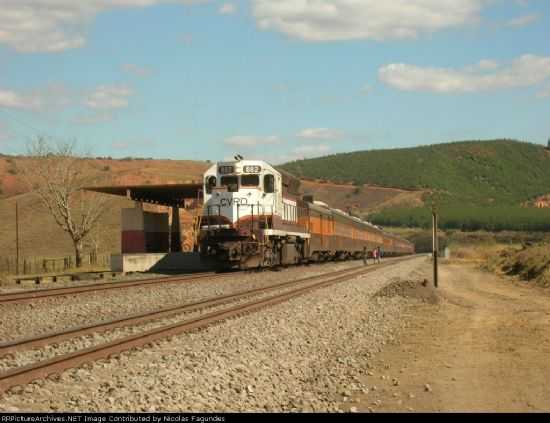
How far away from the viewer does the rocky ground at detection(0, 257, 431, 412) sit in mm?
7281

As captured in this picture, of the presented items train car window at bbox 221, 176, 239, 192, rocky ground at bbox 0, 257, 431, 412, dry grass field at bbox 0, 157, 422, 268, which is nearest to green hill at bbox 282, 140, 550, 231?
dry grass field at bbox 0, 157, 422, 268

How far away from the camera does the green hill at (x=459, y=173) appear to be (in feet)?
553

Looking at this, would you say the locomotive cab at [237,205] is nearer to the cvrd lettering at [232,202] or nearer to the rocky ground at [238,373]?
the cvrd lettering at [232,202]

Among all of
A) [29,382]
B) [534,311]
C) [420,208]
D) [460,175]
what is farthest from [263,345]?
[460,175]

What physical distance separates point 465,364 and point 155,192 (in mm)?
29777

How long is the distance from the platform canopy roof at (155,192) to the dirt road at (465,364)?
21.2 meters

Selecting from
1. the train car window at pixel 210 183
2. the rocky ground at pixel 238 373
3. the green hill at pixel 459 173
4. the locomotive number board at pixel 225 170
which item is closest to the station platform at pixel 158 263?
the train car window at pixel 210 183

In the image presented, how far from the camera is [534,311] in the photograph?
57.9 ft

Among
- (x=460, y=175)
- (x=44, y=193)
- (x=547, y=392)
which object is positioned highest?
(x=460, y=175)

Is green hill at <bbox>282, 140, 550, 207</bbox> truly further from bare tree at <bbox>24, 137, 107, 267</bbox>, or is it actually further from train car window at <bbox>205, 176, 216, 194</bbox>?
train car window at <bbox>205, 176, 216, 194</bbox>

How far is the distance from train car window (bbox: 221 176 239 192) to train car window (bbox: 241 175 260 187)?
0.24 m

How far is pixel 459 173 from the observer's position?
18312 cm

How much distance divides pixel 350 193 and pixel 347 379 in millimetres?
154902
